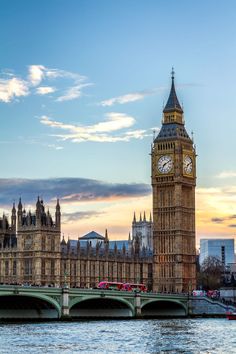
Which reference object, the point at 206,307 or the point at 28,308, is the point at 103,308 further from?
the point at 206,307

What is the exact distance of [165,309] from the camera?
128m

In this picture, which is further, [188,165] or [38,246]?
[188,165]

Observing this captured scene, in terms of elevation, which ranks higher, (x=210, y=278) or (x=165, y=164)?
(x=165, y=164)

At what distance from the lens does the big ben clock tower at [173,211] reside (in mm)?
152000

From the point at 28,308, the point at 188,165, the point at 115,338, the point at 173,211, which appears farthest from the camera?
the point at 188,165

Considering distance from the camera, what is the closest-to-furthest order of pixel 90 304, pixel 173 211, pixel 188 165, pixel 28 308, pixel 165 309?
pixel 28 308 → pixel 90 304 → pixel 165 309 → pixel 173 211 → pixel 188 165

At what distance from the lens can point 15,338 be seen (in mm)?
75562

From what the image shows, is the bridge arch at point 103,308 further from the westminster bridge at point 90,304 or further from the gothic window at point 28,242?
the gothic window at point 28,242

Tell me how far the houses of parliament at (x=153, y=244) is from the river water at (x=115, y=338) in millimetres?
40050

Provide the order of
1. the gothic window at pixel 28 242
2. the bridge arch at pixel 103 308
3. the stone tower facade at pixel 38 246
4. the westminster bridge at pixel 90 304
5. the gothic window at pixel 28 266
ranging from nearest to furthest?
the westminster bridge at pixel 90 304 < the bridge arch at pixel 103 308 < the stone tower facade at pixel 38 246 < the gothic window at pixel 28 266 < the gothic window at pixel 28 242

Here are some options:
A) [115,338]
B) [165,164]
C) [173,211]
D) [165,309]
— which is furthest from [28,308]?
[165,164]

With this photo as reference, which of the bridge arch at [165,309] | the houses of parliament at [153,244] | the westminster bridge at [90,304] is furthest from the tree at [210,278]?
the westminster bridge at [90,304]

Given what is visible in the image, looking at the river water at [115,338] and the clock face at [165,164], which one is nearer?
the river water at [115,338]

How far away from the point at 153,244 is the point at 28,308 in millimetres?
50911
